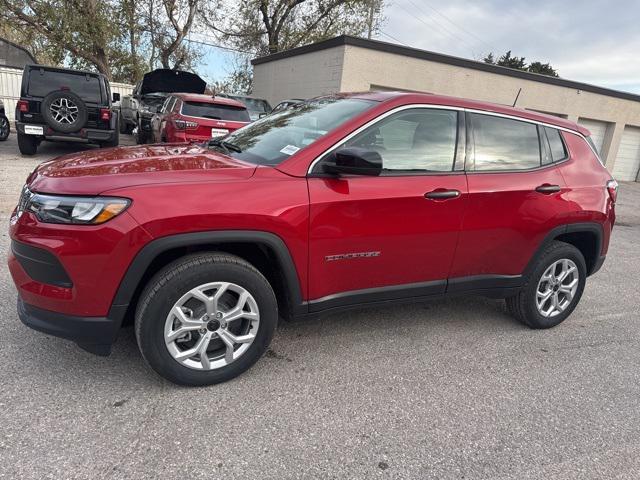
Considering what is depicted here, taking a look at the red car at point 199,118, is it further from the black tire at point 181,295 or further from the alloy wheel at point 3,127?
the black tire at point 181,295

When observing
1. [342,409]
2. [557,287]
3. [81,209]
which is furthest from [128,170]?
[557,287]

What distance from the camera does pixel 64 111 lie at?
8844mm

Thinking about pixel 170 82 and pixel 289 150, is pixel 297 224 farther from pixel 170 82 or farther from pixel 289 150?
pixel 170 82

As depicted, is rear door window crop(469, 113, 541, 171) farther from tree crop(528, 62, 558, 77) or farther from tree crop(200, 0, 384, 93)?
tree crop(528, 62, 558, 77)

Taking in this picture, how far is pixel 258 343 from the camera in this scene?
278 cm

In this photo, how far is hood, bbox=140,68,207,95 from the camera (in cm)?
1439

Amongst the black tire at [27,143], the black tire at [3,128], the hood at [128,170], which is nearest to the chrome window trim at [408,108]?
the hood at [128,170]

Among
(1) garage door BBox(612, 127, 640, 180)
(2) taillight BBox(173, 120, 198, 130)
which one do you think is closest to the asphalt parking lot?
(2) taillight BBox(173, 120, 198, 130)

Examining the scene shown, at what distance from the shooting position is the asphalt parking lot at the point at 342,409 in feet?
7.22

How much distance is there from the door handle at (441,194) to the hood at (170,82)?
1314 centimetres

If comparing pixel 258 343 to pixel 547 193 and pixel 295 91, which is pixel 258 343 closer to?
pixel 547 193

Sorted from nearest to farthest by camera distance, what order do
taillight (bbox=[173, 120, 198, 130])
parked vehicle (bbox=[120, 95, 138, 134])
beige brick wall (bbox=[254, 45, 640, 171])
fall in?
taillight (bbox=[173, 120, 198, 130])
beige brick wall (bbox=[254, 45, 640, 171])
parked vehicle (bbox=[120, 95, 138, 134])

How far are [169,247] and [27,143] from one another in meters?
9.20

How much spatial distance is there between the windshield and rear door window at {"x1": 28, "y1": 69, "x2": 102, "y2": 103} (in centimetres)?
751
